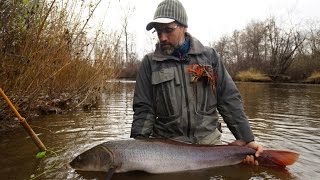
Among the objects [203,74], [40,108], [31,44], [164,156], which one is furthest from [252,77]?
[164,156]

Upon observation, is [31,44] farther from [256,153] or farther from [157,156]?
[256,153]

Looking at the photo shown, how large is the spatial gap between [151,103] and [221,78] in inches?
32.6

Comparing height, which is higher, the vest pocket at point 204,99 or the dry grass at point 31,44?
the dry grass at point 31,44

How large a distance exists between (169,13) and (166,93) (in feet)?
2.77

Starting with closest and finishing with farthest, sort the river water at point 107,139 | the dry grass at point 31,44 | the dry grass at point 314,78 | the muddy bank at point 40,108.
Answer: the river water at point 107,139, the dry grass at point 31,44, the muddy bank at point 40,108, the dry grass at point 314,78

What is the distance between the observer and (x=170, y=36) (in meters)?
4.24

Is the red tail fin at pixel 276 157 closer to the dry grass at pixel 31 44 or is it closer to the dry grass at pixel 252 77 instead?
the dry grass at pixel 31 44

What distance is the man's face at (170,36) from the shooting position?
165 inches

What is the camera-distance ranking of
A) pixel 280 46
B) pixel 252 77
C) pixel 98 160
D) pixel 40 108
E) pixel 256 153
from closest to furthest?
pixel 98 160 < pixel 256 153 < pixel 40 108 < pixel 252 77 < pixel 280 46

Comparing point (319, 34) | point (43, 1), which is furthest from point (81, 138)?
point (319, 34)

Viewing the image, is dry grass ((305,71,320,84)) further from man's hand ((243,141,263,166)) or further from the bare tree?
man's hand ((243,141,263,166))

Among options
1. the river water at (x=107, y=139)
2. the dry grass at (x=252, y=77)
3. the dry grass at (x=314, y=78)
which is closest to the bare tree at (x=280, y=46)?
the dry grass at (x=252, y=77)

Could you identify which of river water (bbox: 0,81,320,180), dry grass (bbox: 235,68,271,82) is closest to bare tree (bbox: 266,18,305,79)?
dry grass (bbox: 235,68,271,82)

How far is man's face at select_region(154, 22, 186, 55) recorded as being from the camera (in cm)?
418
